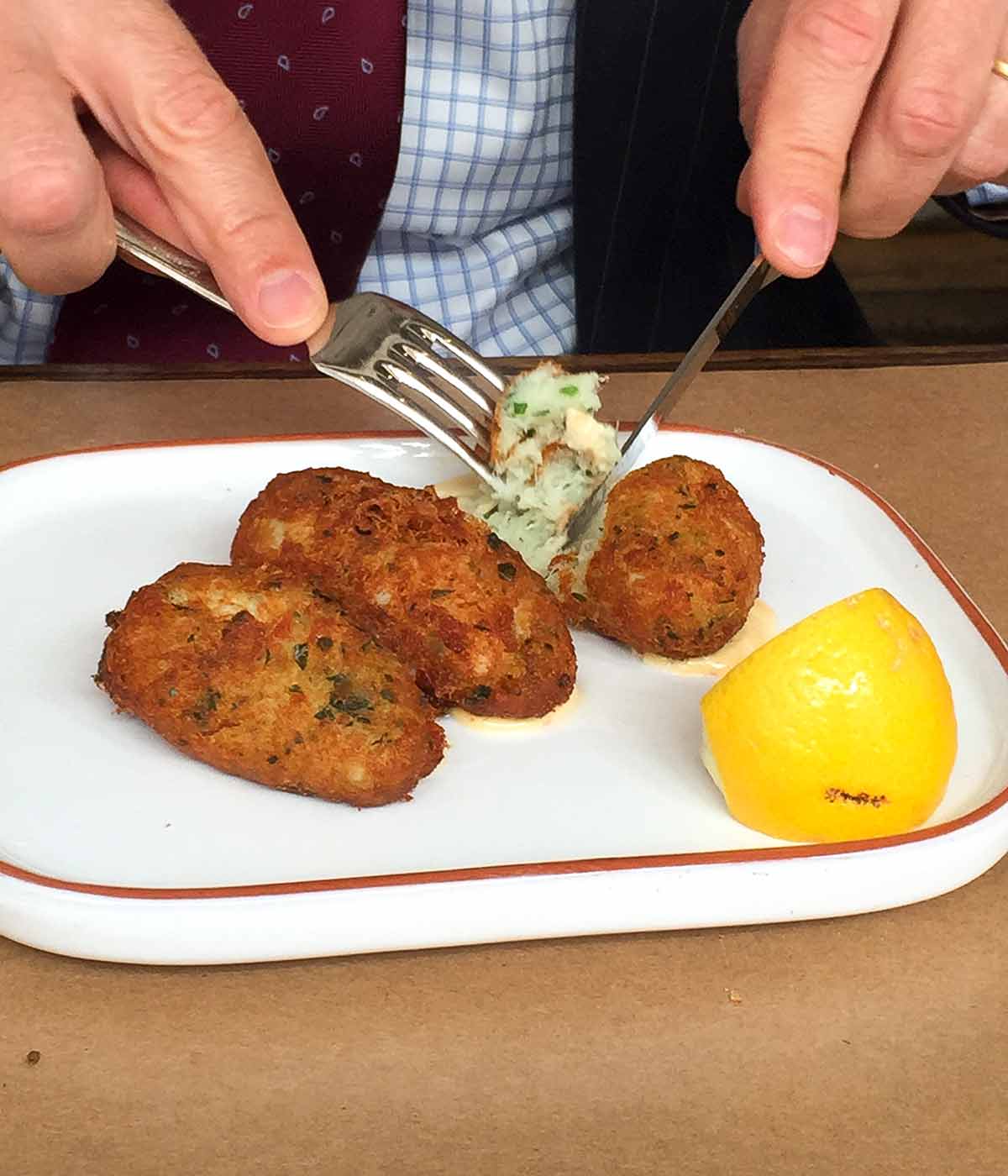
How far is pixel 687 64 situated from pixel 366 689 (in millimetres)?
1033

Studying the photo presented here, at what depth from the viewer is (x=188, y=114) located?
1062mm

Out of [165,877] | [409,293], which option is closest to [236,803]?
[165,877]

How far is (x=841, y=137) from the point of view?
1.11 m

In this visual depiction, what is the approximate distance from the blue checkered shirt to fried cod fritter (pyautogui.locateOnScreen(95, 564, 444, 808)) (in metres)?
0.73

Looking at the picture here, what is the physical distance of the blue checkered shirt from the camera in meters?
1.59

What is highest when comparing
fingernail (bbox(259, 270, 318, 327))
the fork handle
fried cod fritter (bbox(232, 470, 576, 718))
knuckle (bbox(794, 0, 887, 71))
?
knuckle (bbox(794, 0, 887, 71))

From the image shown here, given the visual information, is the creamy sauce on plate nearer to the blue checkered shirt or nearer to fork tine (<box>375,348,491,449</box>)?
fork tine (<box>375,348,491,449</box>)

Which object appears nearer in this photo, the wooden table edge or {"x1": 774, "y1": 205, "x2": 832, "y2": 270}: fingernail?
{"x1": 774, "y1": 205, "x2": 832, "y2": 270}: fingernail

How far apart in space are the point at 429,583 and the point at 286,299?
0.79 ft

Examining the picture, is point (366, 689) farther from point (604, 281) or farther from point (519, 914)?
point (604, 281)

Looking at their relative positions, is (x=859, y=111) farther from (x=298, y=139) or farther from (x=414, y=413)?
(x=298, y=139)

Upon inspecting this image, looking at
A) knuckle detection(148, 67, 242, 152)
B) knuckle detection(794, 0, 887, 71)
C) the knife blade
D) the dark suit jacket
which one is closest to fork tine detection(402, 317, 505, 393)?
the knife blade

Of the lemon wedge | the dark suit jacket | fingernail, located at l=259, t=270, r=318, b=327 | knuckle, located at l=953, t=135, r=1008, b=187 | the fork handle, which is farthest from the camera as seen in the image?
the dark suit jacket

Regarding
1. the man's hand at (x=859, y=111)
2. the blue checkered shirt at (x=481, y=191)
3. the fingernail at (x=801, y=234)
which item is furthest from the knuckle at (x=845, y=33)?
the blue checkered shirt at (x=481, y=191)
